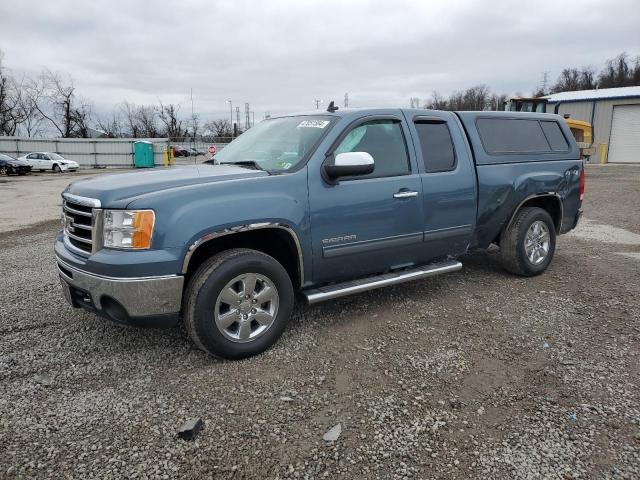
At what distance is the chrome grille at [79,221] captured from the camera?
10.7ft

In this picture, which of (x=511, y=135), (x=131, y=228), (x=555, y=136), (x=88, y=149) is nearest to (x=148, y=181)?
(x=131, y=228)

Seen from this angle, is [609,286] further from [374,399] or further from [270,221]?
[270,221]

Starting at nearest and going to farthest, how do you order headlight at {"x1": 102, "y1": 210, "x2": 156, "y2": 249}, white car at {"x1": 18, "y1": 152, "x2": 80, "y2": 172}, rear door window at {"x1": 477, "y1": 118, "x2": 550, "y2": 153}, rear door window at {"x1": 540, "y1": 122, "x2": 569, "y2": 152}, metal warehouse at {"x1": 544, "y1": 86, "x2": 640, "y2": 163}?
headlight at {"x1": 102, "y1": 210, "x2": 156, "y2": 249} < rear door window at {"x1": 477, "y1": 118, "x2": 550, "y2": 153} < rear door window at {"x1": 540, "y1": 122, "x2": 569, "y2": 152} < white car at {"x1": 18, "y1": 152, "x2": 80, "y2": 172} < metal warehouse at {"x1": 544, "y1": 86, "x2": 640, "y2": 163}

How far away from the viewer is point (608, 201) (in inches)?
508

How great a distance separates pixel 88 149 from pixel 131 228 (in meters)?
41.7

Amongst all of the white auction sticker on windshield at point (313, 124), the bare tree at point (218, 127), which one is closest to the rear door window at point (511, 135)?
the white auction sticker on windshield at point (313, 124)

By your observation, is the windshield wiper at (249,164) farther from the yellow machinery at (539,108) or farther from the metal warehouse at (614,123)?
the metal warehouse at (614,123)

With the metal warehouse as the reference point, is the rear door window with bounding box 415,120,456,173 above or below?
below

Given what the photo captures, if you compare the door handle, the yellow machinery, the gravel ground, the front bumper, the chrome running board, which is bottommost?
the gravel ground

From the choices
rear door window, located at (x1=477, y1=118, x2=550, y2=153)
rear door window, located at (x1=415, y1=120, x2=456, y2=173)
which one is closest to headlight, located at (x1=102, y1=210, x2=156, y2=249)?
rear door window, located at (x1=415, y1=120, x2=456, y2=173)

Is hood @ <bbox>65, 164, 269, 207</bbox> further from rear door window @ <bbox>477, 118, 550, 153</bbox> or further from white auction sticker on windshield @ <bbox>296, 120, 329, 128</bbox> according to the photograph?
rear door window @ <bbox>477, 118, 550, 153</bbox>

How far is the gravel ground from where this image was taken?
96.8 inches

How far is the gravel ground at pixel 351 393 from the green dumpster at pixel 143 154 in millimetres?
35496

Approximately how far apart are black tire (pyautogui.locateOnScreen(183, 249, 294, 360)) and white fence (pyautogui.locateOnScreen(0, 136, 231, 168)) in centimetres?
3778
